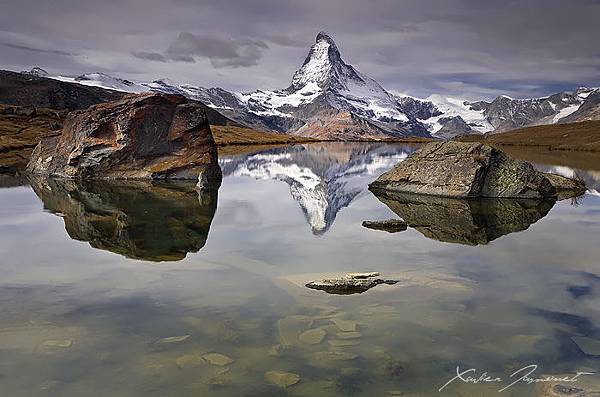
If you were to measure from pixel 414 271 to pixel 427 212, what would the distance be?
11.3 meters

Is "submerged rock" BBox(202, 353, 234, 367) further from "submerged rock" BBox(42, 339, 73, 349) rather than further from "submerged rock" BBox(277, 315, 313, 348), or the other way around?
"submerged rock" BBox(42, 339, 73, 349)

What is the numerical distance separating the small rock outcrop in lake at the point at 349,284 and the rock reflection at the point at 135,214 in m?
5.25

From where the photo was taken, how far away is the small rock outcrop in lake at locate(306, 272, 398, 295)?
13393 mm

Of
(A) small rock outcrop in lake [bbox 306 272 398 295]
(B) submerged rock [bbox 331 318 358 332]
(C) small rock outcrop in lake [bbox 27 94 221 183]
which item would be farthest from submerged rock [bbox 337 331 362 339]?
(C) small rock outcrop in lake [bbox 27 94 221 183]

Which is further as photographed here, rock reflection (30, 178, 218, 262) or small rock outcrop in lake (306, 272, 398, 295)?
rock reflection (30, 178, 218, 262)

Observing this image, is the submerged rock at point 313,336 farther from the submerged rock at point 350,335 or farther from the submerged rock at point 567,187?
the submerged rock at point 567,187

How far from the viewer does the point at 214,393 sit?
27.1 ft

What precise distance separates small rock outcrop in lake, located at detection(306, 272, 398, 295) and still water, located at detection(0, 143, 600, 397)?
327 millimetres

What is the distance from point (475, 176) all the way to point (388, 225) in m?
11.3

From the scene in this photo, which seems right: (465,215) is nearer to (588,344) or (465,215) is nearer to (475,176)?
(475,176)

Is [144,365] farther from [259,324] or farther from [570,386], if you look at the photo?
[570,386]

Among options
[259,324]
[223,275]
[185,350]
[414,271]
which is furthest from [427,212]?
[185,350]

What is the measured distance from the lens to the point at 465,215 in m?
25.1

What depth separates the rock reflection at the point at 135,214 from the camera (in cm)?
1819
